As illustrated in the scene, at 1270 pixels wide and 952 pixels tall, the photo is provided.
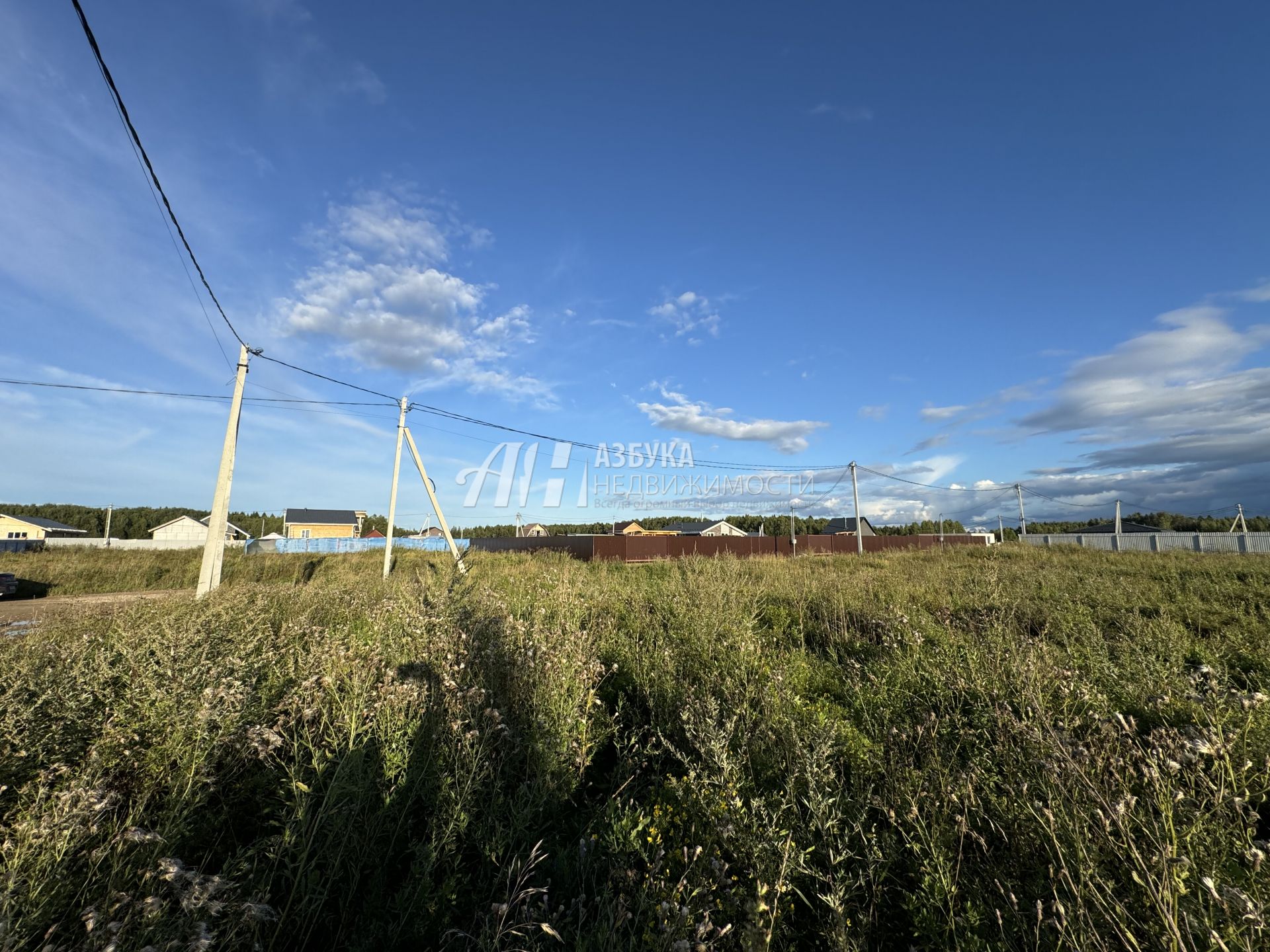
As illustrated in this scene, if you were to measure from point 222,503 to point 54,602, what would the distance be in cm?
1069

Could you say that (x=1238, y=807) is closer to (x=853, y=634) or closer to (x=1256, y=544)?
(x=853, y=634)

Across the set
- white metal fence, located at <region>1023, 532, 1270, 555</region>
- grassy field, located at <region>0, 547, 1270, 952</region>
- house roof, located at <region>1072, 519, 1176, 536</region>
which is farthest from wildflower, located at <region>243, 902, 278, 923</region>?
house roof, located at <region>1072, 519, 1176, 536</region>

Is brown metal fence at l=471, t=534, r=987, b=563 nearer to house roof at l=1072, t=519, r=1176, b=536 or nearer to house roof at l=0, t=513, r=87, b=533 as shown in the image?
house roof at l=1072, t=519, r=1176, b=536

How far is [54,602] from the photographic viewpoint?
47.5 feet

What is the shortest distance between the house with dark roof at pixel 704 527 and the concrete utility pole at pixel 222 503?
4853cm

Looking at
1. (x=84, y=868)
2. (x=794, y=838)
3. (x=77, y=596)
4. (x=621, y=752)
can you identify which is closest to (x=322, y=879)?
(x=84, y=868)

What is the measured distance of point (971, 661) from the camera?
11.5 ft

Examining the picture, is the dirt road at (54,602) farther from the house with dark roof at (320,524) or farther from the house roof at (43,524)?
the house roof at (43,524)

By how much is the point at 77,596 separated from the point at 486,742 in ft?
73.8

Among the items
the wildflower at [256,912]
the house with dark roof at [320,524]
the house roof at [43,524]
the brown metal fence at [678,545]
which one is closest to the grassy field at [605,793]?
the wildflower at [256,912]

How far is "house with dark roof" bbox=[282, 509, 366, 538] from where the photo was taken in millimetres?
59906

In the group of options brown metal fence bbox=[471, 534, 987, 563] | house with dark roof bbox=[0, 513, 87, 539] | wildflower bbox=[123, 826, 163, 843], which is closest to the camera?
wildflower bbox=[123, 826, 163, 843]

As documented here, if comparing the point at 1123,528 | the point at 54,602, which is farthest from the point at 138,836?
the point at 1123,528

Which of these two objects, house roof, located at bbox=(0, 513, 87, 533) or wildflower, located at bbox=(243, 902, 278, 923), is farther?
house roof, located at bbox=(0, 513, 87, 533)
